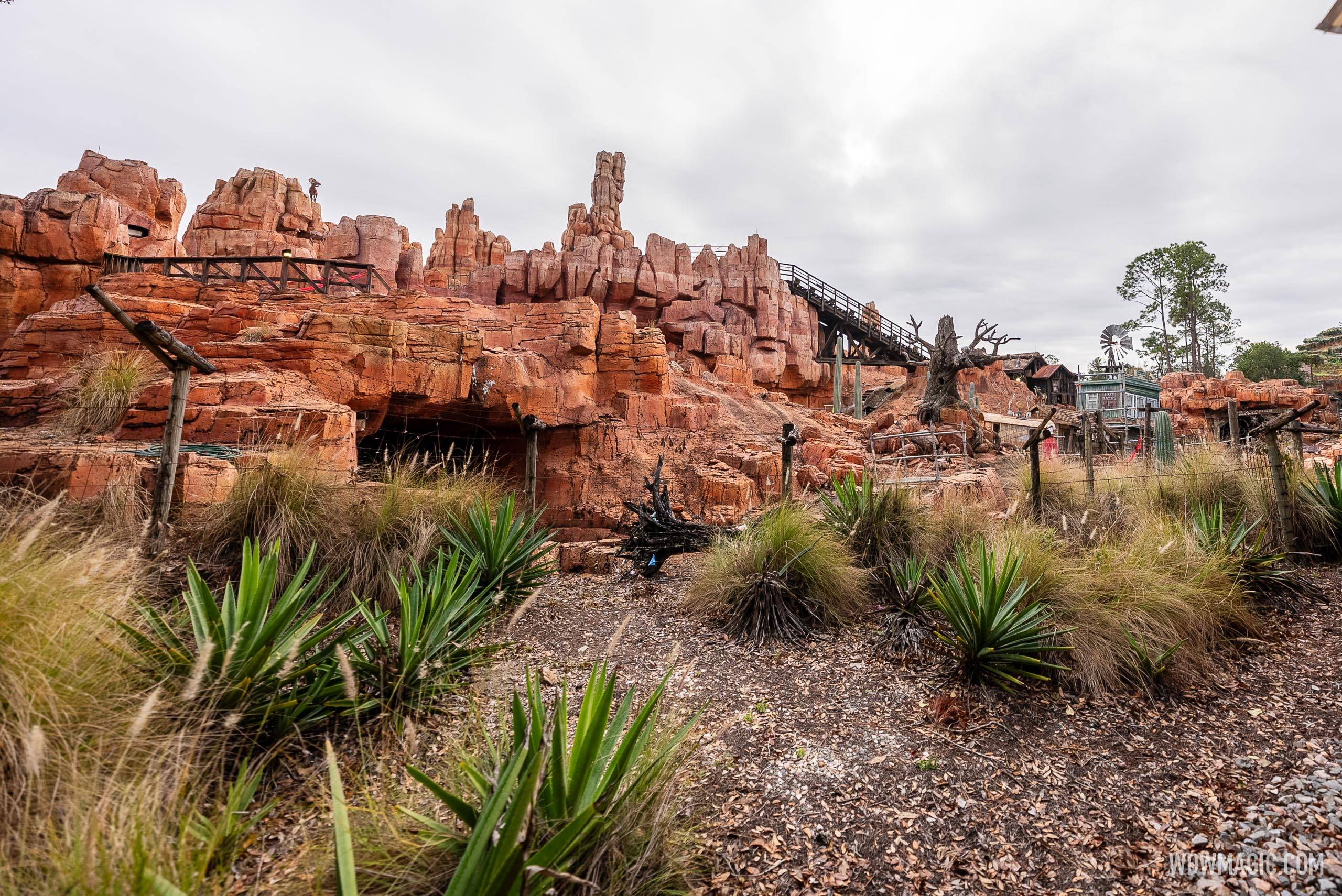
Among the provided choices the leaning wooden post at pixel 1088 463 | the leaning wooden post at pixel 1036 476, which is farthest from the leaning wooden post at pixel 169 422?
the leaning wooden post at pixel 1088 463

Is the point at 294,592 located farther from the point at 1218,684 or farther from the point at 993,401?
the point at 993,401

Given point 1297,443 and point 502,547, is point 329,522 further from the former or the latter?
point 1297,443

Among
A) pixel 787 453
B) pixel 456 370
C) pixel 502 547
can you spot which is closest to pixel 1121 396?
pixel 787 453

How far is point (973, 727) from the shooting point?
346 centimetres

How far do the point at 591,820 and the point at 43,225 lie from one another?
967 inches

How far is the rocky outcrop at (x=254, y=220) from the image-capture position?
27.2 m

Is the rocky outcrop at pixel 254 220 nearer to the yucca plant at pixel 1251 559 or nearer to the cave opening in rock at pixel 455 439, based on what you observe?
the cave opening in rock at pixel 455 439

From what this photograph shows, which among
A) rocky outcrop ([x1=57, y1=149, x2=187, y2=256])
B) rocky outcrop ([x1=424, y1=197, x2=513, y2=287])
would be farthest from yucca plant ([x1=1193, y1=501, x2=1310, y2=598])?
rocky outcrop ([x1=424, y1=197, x2=513, y2=287])

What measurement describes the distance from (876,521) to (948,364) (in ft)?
47.2

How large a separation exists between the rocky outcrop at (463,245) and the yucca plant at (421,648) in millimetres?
31377

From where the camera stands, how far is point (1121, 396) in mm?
30516

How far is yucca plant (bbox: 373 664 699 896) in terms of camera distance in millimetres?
1546

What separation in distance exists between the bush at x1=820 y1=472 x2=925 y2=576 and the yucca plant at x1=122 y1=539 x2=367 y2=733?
4.89 m

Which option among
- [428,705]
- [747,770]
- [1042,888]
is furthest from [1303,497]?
[428,705]
